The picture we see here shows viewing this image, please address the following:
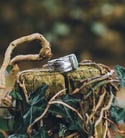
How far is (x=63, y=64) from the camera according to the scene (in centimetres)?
175

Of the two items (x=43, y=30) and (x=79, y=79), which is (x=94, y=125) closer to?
(x=79, y=79)

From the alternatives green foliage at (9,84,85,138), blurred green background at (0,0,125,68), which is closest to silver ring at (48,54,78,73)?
green foliage at (9,84,85,138)

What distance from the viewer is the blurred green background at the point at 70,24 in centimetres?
751

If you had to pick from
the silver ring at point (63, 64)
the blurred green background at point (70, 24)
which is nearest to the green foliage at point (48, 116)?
the silver ring at point (63, 64)

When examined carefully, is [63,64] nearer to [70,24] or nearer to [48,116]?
[48,116]

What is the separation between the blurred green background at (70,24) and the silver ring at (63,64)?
555 cm

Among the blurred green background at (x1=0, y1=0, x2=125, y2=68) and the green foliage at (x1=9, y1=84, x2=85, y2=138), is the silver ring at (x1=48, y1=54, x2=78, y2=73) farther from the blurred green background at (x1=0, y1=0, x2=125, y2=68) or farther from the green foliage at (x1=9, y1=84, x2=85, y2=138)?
the blurred green background at (x1=0, y1=0, x2=125, y2=68)

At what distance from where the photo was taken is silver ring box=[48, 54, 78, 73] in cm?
175

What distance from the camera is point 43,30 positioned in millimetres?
7605

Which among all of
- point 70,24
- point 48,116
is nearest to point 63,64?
point 48,116

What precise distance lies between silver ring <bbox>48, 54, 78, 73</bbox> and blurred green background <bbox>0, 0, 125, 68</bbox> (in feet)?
18.2

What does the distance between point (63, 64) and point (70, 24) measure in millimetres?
6111

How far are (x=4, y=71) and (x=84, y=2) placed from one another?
20.1 feet

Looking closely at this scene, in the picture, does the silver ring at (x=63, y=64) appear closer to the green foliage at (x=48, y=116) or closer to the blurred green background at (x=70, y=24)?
the green foliage at (x=48, y=116)
